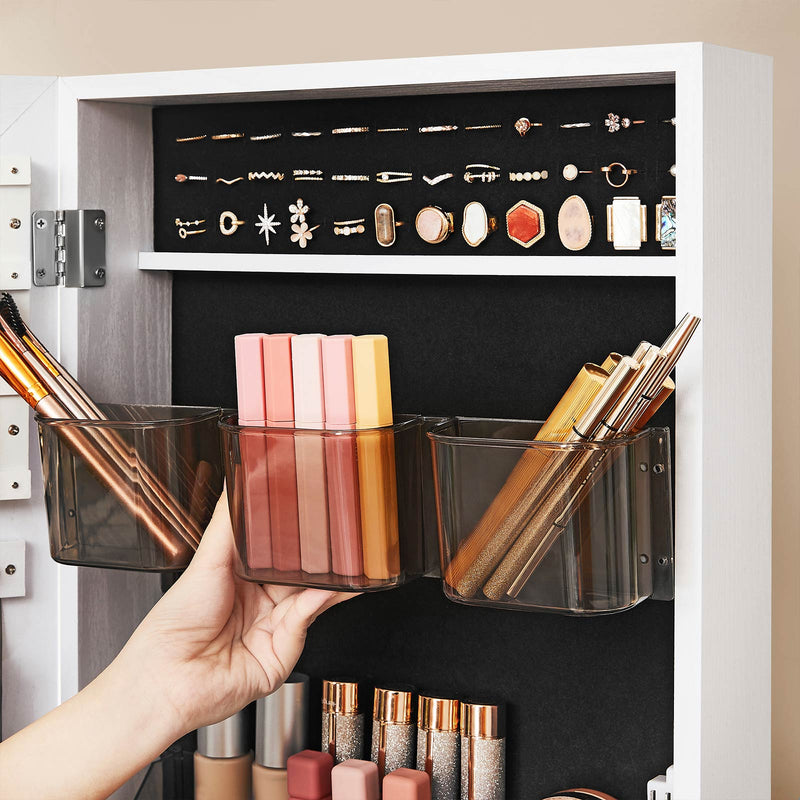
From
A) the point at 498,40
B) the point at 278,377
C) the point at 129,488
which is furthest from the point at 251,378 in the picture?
the point at 498,40

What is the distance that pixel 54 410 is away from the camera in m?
0.75

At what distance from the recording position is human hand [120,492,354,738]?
703 mm

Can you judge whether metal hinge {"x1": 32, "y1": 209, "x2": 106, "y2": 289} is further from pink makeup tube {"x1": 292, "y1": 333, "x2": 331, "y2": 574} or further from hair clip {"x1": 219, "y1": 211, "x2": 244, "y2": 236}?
pink makeup tube {"x1": 292, "y1": 333, "x2": 331, "y2": 574}

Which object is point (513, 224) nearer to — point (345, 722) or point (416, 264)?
point (416, 264)

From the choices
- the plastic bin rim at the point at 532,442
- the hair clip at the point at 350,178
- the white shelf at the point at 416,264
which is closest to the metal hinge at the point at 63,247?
the white shelf at the point at 416,264

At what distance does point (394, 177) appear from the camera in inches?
31.0

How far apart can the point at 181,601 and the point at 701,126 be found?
459 millimetres

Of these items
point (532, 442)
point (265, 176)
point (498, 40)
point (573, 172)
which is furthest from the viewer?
point (498, 40)

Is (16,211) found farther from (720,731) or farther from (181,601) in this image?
(720,731)

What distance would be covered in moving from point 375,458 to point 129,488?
201mm

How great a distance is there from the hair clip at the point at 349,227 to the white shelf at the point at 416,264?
3cm

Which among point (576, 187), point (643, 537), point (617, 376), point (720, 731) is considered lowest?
point (720, 731)

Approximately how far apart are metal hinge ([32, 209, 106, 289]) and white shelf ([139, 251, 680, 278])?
0.06 m

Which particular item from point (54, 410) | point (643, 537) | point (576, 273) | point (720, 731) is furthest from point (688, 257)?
point (54, 410)
